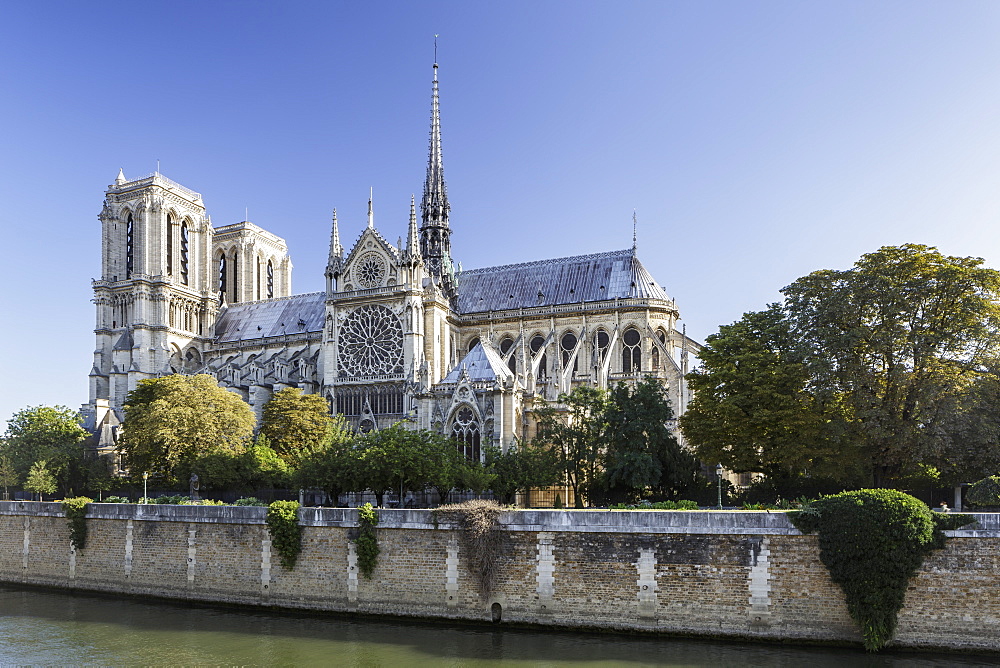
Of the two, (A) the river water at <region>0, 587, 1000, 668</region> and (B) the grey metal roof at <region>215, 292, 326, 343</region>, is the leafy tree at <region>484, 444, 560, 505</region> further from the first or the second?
(B) the grey metal roof at <region>215, 292, 326, 343</region>

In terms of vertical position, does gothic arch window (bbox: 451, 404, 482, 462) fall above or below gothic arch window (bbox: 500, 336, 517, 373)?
below

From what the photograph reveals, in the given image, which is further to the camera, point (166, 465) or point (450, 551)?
point (166, 465)

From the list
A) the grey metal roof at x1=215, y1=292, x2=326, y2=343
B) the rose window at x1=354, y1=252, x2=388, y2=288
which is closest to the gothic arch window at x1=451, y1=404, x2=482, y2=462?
the rose window at x1=354, y1=252, x2=388, y2=288

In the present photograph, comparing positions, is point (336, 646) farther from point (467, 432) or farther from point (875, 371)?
point (875, 371)

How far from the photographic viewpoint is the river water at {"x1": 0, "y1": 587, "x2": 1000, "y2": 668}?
21922 millimetres

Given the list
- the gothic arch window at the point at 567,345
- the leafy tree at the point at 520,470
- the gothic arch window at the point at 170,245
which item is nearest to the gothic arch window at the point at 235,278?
the gothic arch window at the point at 170,245

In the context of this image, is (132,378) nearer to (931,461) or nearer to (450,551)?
(450,551)

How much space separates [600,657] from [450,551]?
20.8ft

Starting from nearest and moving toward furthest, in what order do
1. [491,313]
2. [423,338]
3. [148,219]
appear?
[423,338], [491,313], [148,219]

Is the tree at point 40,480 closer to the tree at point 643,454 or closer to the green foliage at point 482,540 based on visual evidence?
the green foliage at point 482,540

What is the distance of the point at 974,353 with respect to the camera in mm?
29609

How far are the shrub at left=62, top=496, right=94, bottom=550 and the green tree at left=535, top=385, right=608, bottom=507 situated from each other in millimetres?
20219

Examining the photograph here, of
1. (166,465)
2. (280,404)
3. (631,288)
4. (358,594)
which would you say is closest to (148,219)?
(280,404)

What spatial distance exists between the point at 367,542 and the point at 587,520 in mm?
7673
